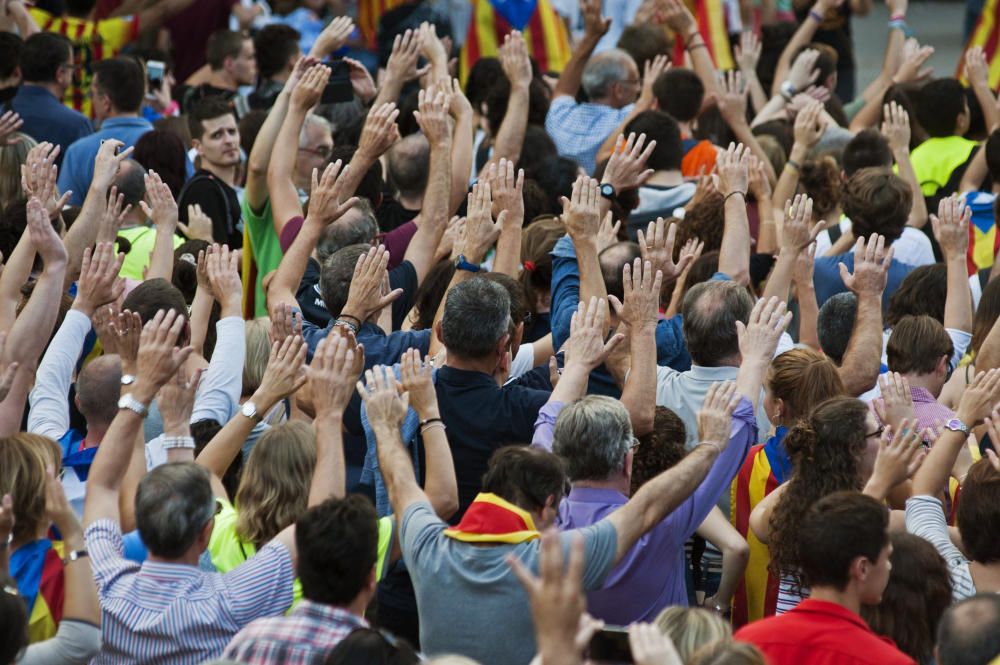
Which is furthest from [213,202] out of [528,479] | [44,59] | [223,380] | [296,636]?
[296,636]

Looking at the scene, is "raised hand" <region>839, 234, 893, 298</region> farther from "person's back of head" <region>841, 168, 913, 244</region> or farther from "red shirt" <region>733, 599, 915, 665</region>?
"red shirt" <region>733, 599, 915, 665</region>

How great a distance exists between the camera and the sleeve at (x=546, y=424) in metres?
4.54

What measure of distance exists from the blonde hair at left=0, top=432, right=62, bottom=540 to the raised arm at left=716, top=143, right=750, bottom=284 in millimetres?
3034

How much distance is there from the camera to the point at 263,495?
4.40 m

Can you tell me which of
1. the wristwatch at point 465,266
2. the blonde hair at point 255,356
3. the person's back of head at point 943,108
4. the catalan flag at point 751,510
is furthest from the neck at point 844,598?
the person's back of head at point 943,108

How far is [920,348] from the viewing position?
5.39 meters

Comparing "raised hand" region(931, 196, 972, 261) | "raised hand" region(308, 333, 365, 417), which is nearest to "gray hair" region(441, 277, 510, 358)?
"raised hand" region(308, 333, 365, 417)

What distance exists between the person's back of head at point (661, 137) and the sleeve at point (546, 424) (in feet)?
11.8

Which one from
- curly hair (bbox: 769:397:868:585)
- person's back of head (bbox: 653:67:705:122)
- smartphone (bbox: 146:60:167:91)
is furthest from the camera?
smartphone (bbox: 146:60:167:91)

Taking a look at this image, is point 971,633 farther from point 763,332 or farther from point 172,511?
point 172,511

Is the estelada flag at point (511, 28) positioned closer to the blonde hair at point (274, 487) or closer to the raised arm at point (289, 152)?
the raised arm at point (289, 152)

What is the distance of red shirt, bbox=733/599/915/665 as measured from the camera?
3.64 meters

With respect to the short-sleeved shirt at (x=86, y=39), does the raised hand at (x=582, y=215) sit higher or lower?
higher

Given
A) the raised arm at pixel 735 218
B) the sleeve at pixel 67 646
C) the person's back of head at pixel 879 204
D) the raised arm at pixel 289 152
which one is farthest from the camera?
the person's back of head at pixel 879 204
